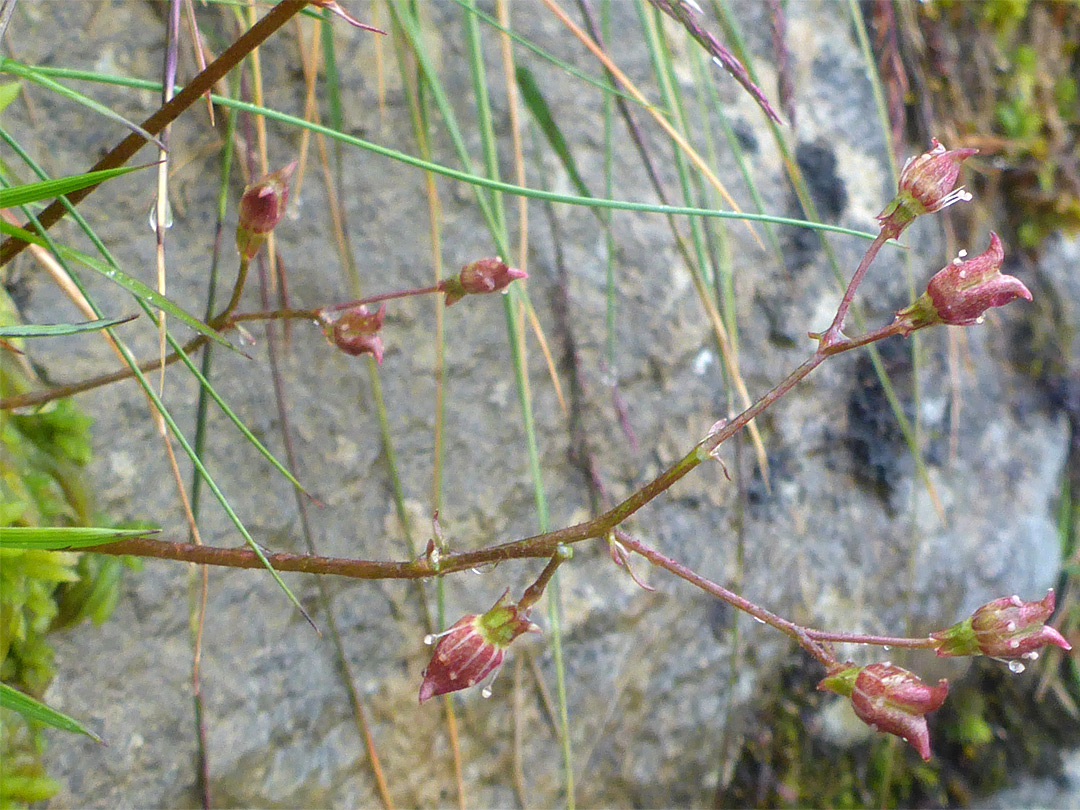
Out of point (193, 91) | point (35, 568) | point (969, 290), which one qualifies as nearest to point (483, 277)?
point (193, 91)

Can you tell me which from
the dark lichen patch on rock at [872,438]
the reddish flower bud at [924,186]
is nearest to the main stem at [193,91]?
the reddish flower bud at [924,186]

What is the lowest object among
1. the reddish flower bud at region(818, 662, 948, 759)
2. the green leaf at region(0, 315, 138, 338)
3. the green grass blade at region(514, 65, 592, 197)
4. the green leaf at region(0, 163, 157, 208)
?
the reddish flower bud at region(818, 662, 948, 759)

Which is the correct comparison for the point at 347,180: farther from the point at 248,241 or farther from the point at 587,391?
the point at 248,241

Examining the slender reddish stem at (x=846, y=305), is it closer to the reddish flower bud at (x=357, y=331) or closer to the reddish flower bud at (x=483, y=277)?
the reddish flower bud at (x=483, y=277)

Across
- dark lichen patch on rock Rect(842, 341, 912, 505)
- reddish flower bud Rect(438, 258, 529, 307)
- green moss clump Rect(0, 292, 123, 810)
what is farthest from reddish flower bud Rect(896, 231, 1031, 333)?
dark lichen patch on rock Rect(842, 341, 912, 505)

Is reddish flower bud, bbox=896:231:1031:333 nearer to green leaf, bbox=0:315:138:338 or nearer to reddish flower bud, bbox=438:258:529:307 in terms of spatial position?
reddish flower bud, bbox=438:258:529:307

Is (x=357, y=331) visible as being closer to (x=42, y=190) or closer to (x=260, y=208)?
(x=260, y=208)

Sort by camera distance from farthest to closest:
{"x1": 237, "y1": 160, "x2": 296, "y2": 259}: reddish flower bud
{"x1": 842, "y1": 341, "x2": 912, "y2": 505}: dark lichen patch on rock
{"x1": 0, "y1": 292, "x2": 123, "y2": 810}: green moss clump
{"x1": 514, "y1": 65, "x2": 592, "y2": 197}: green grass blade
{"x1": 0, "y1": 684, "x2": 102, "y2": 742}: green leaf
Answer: {"x1": 842, "y1": 341, "x2": 912, "y2": 505}: dark lichen patch on rock
{"x1": 514, "y1": 65, "x2": 592, "y2": 197}: green grass blade
{"x1": 0, "y1": 292, "x2": 123, "y2": 810}: green moss clump
{"x1": 237, "y1": 160, "x2": 296, "y2": 259}: reddish flower bud
{"x1": 0, "y1": 684, "x2": 102, "y2": 742}: green leaf
